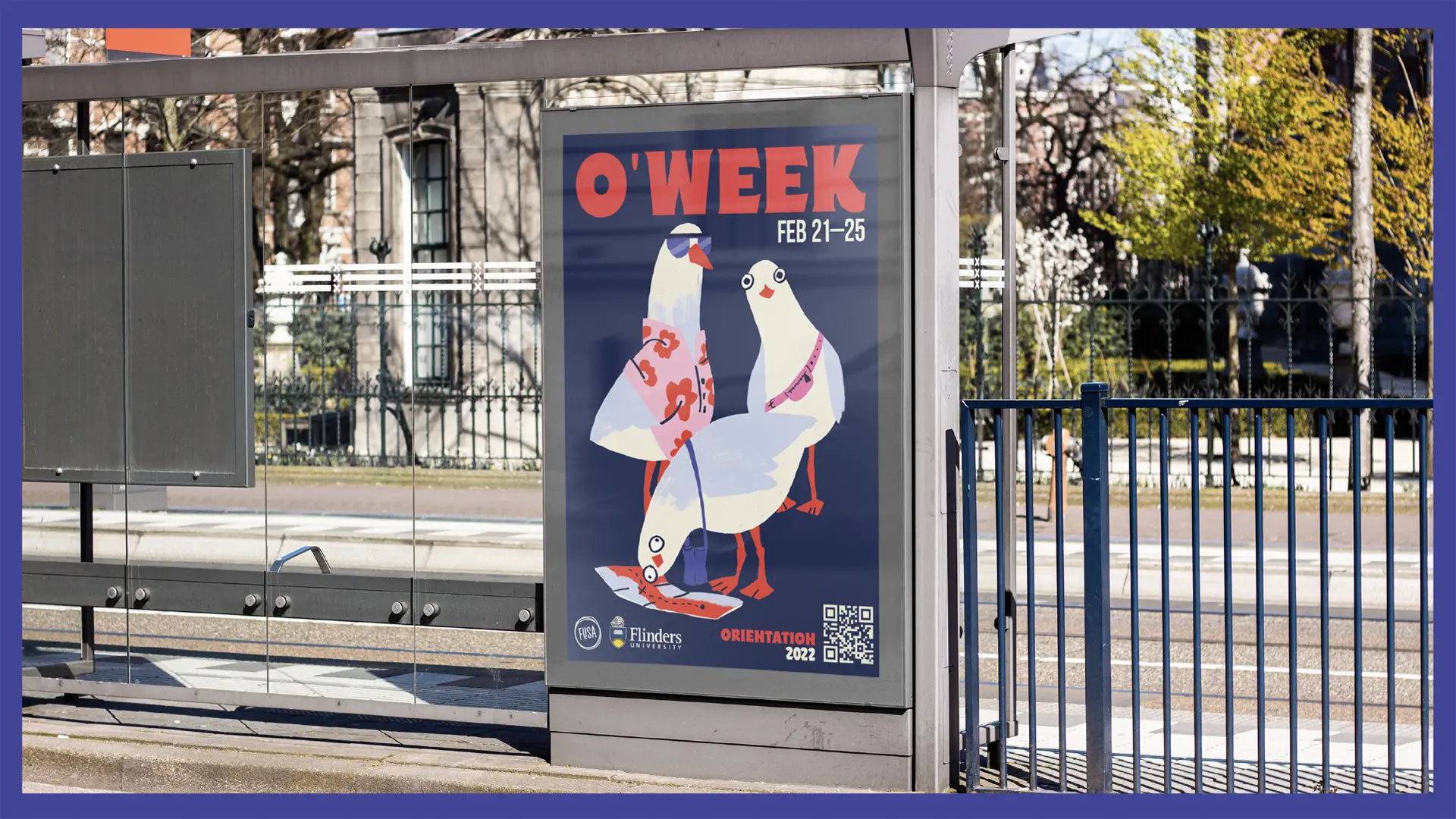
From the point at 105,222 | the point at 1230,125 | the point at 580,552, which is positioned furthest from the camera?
the point at 1230,125

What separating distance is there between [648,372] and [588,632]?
100cm

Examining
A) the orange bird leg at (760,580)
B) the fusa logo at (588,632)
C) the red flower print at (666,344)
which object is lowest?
the fusa logo at (588,632)

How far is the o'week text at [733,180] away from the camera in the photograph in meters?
5.49

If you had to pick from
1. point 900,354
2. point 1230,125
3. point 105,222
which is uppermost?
point 1230,125

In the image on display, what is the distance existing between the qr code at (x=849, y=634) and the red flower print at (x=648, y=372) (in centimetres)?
102

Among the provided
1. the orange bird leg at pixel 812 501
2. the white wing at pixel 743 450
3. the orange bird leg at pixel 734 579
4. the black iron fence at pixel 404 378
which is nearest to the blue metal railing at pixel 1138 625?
the orange bird leg at pixel 812 501

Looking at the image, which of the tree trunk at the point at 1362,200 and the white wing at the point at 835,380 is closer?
the white wing at the point at 835,380

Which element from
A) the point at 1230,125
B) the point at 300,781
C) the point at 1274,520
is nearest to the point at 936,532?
the point at 300,781

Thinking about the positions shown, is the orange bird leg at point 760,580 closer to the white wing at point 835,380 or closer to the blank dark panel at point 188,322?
the white wing at point 835,380

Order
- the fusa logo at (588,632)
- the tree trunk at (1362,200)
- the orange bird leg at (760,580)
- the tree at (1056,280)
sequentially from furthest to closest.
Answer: the tree at (1056,280) < the tree trunk at (1362,200) < the fusa logo at (588,632) < the orange bird leg at (760,580)

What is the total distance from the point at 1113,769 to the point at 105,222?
4647 millimetres

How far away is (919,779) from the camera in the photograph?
559 centimetres

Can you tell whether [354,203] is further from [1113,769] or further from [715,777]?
[1113,769]

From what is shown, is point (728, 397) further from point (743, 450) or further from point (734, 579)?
point (734, 579)
